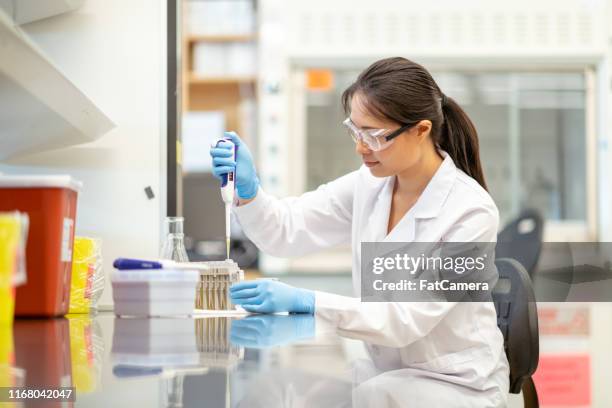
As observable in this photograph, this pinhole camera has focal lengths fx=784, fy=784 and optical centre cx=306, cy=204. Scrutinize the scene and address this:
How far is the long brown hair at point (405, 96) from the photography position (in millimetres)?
1736

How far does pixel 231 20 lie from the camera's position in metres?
4.89

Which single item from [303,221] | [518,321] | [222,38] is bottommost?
[518,321]

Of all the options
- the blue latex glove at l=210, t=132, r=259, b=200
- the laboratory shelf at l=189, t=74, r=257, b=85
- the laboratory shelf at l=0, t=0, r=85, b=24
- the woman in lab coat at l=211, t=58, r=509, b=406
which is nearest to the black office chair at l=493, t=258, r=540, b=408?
the woman in lab coat at l=211, t=58, r=509, b=406

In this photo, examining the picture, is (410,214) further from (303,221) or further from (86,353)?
(86,353)

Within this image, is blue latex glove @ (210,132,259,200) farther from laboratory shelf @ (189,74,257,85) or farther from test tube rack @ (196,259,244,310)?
laboratory shelf @ (189,74,257,85)

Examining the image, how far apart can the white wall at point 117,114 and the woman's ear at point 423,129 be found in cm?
63

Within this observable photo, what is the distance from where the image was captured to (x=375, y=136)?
1.75 m

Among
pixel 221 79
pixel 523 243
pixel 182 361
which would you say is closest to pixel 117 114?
pixel 182 361

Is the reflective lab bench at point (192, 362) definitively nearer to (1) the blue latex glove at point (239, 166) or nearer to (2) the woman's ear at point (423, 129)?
(1) the blue latex glove at point (239, 166)

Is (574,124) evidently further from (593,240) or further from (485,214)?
(485,214)

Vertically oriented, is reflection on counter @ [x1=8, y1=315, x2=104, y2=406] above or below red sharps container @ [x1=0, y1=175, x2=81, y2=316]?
below

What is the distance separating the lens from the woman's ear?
180 cm

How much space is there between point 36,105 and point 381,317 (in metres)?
0.78

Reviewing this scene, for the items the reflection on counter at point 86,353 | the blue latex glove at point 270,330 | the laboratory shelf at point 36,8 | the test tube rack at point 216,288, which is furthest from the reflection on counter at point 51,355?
the laboratory shelf at point 36,8
